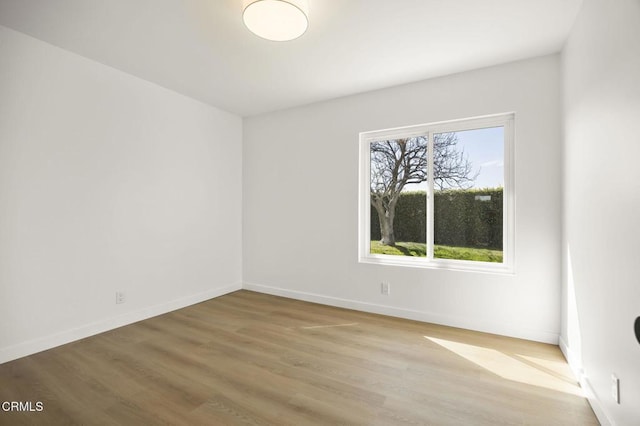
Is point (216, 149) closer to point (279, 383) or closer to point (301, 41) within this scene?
point (301, 41)

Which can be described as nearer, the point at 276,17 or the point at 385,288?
the point at 276,17

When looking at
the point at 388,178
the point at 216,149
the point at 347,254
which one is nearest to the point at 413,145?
the point at 388,178

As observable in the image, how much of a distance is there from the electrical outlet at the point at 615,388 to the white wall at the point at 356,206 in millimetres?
1291

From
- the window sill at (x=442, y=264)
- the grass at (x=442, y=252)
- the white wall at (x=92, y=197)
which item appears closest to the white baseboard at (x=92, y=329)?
the white wall at (x=92, y=197)

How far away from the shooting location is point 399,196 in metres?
3.60

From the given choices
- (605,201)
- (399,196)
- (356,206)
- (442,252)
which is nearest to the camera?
(605,201)

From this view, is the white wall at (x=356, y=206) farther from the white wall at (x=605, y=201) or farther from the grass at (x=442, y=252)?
the white wall at (x=605, y=201)

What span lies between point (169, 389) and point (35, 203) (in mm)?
2008

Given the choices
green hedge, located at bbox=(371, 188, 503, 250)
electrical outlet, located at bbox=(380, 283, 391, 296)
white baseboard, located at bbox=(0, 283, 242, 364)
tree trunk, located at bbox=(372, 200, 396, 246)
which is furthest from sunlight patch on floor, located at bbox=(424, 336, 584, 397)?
white baseboard, located at bbox=(0, 283, 242, 364)

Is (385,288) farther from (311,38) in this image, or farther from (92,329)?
(92,329)

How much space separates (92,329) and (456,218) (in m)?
3.96

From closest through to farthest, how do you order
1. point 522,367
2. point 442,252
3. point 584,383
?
point 584,383 → point 522,367 → point 442,252

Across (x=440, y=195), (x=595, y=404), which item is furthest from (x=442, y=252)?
(x=595, y=404)

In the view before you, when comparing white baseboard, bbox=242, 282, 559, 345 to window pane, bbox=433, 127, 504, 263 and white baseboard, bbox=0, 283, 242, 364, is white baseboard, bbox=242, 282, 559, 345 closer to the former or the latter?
window pane, bbox=433, 127, 504, 263
